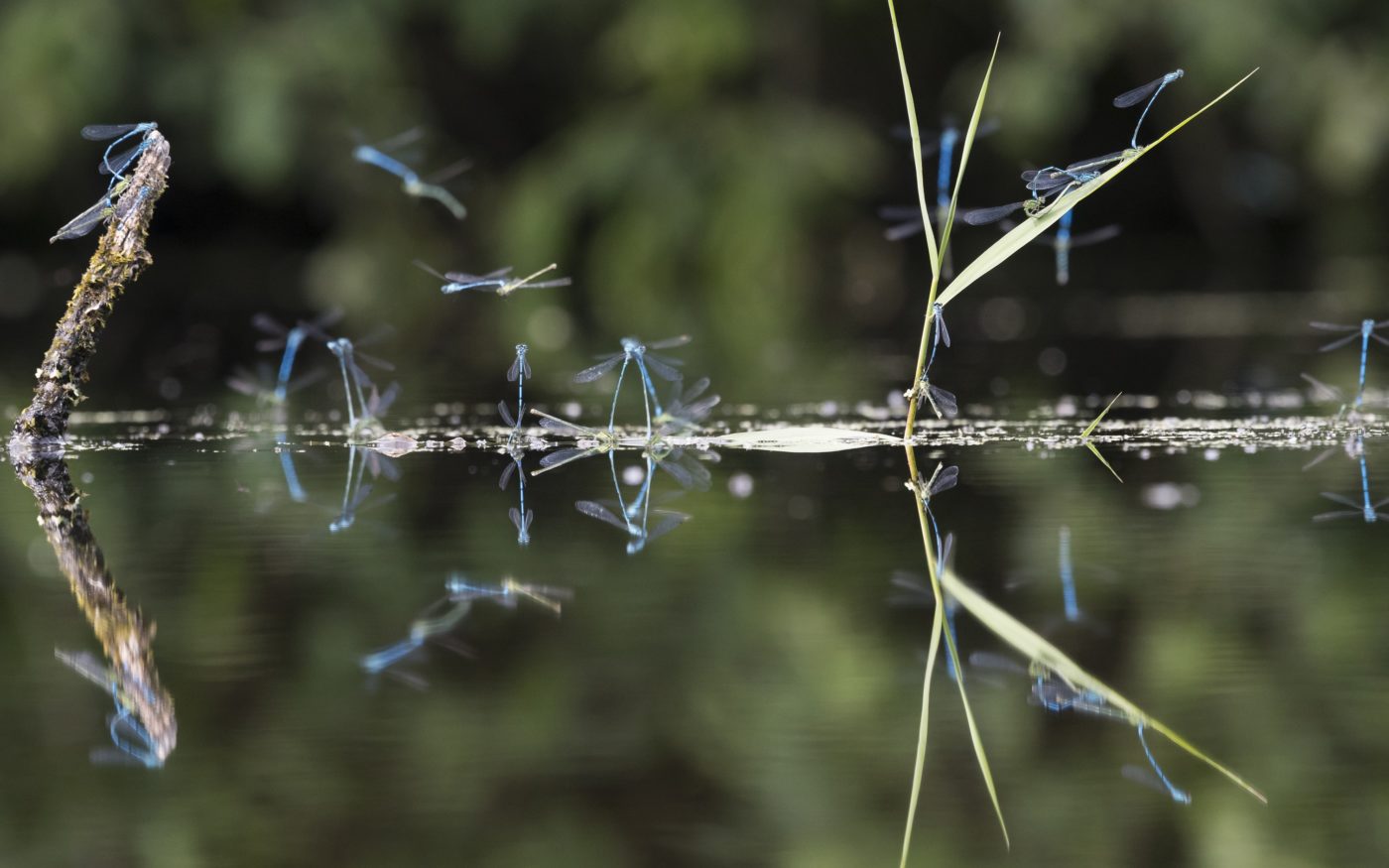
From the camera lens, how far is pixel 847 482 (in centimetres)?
218

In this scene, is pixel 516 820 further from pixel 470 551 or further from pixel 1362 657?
pixel 470 551

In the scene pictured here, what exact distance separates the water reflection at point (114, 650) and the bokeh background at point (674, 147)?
318 centimetres

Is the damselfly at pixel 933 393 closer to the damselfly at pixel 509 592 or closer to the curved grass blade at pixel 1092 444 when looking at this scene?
the curved grass blade at pixel 1092 444

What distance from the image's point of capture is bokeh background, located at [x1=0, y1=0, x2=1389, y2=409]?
6383 mm

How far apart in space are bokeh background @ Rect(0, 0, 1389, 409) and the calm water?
328 centimetres

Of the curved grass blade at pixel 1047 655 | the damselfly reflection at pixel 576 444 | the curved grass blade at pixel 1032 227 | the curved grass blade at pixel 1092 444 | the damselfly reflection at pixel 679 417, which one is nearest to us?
the curved grass blade at pixel 1047 655

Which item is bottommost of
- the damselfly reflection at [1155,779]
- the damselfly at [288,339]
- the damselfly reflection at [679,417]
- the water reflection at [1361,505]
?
the damselfly at [288,339]

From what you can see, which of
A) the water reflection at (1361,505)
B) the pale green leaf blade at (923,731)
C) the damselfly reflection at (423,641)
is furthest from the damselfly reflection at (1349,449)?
the damselfly reflection at (423,641)

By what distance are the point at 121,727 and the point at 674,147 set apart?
640cm

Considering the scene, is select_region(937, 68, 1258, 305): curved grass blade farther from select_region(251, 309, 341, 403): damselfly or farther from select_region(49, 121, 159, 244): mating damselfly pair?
select_region(49, 121, 159, 244): mating damselfly pair

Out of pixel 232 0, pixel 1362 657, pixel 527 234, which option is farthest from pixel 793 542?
pixel 232 0

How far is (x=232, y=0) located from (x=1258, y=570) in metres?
7.01

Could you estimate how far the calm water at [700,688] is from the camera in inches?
37.0

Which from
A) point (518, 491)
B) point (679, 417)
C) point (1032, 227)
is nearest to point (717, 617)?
point (518, 491)
